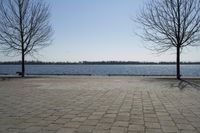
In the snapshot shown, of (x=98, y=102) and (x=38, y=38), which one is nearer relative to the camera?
(x=98, y=102)

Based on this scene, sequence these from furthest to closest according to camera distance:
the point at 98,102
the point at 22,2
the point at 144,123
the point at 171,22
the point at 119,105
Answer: the point at 22,2, the point at 171,22, the point at 98,102, the point at 119,105, the point at 144,123

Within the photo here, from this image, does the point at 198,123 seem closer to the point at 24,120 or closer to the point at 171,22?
the point at 24,120

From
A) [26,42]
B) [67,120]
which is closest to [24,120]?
[67,120]

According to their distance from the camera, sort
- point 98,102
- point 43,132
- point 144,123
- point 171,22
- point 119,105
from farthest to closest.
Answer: point 171,22 < point 98,102 < point 119,105 < point 144,123 < point 43,132

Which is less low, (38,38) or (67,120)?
(38,38)

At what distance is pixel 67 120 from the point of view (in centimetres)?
681

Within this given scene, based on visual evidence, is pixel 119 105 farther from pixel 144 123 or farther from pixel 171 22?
pixel 171 22

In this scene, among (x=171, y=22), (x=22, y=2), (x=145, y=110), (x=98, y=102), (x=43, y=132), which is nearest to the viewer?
(x=43, y=132)

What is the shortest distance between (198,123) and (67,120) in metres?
3.11

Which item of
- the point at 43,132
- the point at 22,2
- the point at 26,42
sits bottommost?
the point at 43,132

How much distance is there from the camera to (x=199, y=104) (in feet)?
29.9

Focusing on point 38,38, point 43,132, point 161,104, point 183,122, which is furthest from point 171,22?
point 43,132

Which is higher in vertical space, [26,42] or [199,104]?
[26,42]

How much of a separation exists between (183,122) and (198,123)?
34cm
